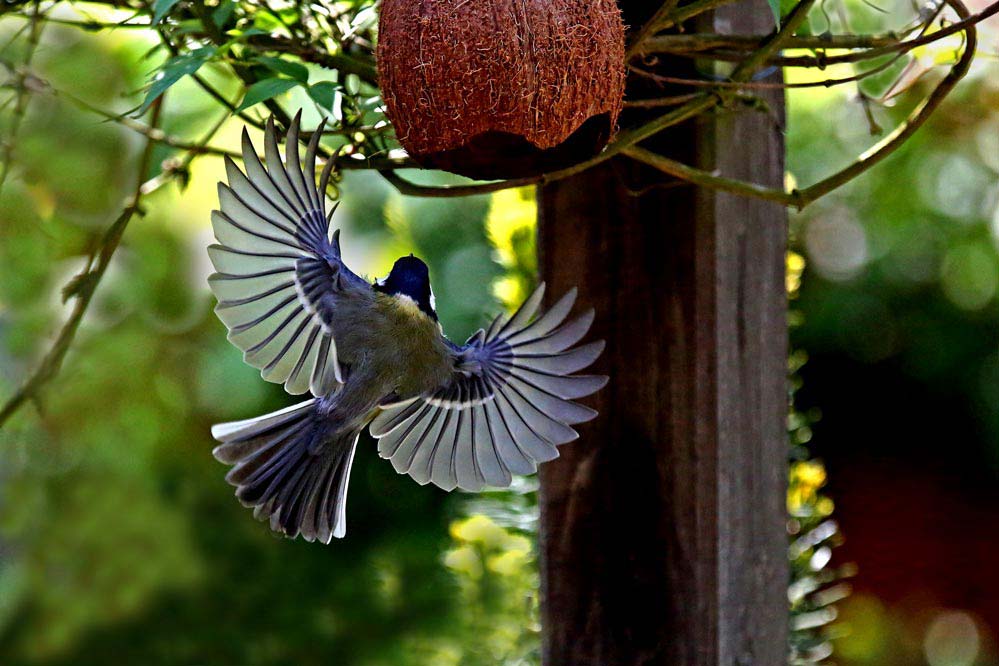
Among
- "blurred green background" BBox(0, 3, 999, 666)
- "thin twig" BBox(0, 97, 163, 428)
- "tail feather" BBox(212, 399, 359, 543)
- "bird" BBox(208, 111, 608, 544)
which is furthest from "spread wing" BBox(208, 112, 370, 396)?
"blurred green background" BBox(0, 3, 999, 666)

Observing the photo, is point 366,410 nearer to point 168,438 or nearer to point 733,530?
point 733,530

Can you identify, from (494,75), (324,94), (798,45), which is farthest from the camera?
(798,45)

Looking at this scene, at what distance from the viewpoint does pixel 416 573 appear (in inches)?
118

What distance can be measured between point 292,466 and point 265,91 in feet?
1.57

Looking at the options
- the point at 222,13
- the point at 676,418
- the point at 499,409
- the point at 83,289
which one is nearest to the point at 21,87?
the point at 83,289

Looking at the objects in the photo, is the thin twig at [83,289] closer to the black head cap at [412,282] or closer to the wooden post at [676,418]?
the black head cap at [412,282]

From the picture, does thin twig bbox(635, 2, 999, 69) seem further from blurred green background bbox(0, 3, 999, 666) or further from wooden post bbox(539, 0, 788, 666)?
blurred green background bbox(0, 3, 999, 666)

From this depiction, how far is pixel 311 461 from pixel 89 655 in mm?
2491

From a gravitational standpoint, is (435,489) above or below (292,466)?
above

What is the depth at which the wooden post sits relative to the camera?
52.4 inches

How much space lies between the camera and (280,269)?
45.8 inches

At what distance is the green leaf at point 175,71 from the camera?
37.9 inches

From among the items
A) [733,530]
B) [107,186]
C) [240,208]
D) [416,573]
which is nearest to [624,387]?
[733,530]

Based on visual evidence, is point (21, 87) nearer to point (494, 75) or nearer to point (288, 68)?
point (288, 68)
